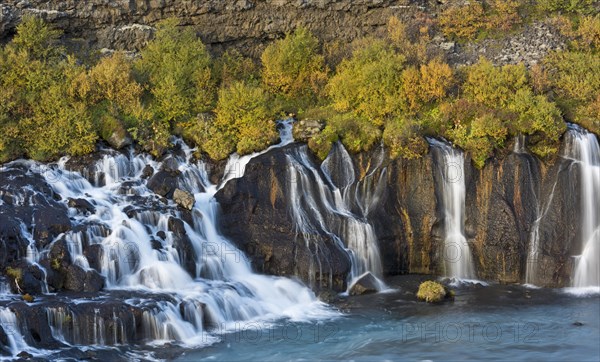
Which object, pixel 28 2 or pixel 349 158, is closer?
pixel 349 158

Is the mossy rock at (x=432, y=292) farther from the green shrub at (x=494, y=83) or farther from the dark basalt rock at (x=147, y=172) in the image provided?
the dark basalt rock at (x=147, y=172)

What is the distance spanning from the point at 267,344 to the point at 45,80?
13371 mm

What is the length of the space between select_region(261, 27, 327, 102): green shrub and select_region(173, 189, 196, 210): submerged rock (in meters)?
7.37

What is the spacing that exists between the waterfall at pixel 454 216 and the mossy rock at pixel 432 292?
7.20ft

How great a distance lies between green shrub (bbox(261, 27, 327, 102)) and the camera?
32.6 m

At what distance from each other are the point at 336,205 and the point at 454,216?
389cm

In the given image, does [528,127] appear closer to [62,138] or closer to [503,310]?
[503,310]

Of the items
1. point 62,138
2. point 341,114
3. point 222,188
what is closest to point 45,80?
point 62,138

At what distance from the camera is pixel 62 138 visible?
28.1 meters

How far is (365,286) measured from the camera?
26562 millimetres

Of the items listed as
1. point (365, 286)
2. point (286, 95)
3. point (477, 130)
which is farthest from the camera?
point (286, 95)

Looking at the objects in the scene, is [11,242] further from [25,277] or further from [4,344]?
[4,344]

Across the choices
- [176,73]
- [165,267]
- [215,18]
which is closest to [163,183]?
[165,267]

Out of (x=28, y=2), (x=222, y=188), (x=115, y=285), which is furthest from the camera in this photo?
(x=28, y=2)
